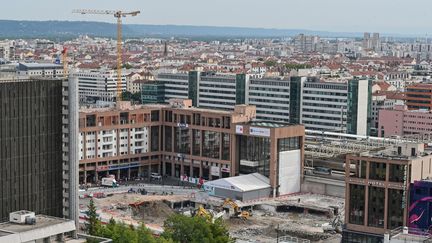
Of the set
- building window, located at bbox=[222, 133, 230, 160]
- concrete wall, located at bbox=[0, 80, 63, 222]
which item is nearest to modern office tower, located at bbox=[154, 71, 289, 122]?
building window, located at bbox=[222, 133, 230, 160]

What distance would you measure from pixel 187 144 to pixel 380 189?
2303 cm

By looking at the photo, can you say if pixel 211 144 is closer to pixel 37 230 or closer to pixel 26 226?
pixel 26 226

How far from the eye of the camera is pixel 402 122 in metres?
78.2

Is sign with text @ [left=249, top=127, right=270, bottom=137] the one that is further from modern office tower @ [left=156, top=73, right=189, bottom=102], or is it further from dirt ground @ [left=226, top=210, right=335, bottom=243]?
modern office tower @ [left=156, top=73, right=189, bottom=102]

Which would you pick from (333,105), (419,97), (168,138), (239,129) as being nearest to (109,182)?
(168,138)

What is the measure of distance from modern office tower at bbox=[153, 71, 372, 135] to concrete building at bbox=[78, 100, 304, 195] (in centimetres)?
1876

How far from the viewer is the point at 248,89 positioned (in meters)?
84.8

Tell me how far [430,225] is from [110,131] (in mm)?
27942

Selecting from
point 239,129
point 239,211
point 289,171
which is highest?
point 239,129

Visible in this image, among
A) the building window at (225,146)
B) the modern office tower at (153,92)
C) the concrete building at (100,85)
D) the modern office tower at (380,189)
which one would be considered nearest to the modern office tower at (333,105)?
Result: the modern office tower at (153,92)

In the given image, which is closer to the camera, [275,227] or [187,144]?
[275,227]

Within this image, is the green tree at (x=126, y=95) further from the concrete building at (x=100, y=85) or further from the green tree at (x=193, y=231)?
the green tree at (x=193, y=231)

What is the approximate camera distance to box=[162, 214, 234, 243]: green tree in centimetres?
3600

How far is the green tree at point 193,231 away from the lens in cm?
3600
